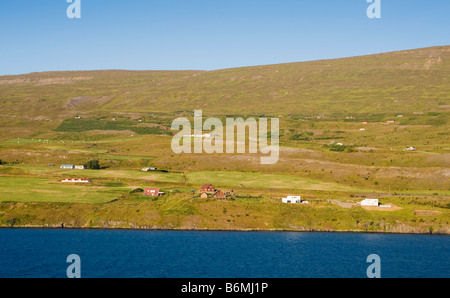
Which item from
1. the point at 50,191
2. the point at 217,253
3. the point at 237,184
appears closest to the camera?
the point at 217,253

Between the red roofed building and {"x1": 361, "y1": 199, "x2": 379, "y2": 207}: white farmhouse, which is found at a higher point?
the red roofed building

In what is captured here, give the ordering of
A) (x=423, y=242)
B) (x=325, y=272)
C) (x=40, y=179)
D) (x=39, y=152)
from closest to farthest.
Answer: (x=325, y=272), (x=423, y=242), (x=40, y=179), (x=39, y=152)

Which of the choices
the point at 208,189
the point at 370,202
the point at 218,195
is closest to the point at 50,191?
the point at 208,189

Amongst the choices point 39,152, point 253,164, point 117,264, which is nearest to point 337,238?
point 117,264

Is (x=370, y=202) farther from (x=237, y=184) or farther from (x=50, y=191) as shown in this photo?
(x=50, y=191)

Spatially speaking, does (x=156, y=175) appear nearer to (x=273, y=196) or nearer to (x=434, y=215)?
(x=273, y=196)

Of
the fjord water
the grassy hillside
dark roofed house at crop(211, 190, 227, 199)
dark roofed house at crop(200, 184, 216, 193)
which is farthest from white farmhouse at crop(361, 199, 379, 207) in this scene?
dark roofed house at crop(200, 184, 216, 193)

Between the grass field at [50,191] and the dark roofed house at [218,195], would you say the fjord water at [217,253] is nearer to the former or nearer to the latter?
the grass field at [50,191]

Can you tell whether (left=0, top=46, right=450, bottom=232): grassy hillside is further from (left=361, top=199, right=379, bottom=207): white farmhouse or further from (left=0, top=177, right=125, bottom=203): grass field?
(left=361, top=199, right=379, bottom=207): white farmhouse

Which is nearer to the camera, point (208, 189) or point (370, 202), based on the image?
point (370, 202)
